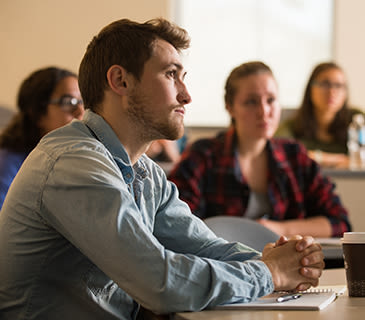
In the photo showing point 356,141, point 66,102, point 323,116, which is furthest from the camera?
point 323,116

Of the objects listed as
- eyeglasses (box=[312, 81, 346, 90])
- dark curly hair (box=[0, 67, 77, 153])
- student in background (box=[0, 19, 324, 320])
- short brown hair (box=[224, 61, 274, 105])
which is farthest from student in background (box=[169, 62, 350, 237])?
eyeglasses (box=[312, 81, 346, 90])

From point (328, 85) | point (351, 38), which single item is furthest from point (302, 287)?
point (351, 38)

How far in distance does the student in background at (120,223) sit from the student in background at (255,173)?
3.50 feet

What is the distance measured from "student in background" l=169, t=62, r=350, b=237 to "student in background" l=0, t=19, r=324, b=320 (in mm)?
1067

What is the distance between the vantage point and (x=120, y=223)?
1107 mm

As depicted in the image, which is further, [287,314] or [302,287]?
[302,287]

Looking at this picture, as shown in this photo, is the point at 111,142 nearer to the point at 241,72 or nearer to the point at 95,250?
the point at 95,250

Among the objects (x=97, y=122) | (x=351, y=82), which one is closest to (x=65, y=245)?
(x=97, y=122)

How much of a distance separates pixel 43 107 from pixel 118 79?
4.13ft

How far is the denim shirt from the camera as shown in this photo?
110cm

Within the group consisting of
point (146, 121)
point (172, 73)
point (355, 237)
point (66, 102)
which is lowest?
point (355, 237)

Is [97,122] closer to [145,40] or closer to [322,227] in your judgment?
[145,40]

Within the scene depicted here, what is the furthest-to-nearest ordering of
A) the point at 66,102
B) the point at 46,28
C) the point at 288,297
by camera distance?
1. the point at 46,28
2. the point at 66,102
3. the point at 288,297

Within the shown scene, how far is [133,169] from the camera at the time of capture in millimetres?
1452
